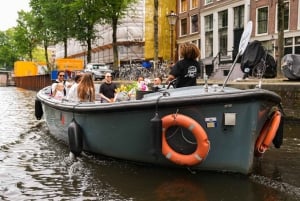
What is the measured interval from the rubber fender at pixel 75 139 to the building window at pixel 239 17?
23.9 metres

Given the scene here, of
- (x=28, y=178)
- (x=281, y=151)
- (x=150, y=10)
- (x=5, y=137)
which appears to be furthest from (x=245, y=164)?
(x=150, y=10)

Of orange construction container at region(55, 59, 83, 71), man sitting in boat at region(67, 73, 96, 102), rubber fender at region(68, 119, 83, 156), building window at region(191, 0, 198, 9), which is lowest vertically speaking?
rubber fender at region(68, 119, 83, 156)

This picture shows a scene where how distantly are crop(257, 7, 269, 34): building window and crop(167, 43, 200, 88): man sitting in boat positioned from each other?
21351 millimetres

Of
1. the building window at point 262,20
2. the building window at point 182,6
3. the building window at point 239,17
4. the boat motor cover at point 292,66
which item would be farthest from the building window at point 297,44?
the building window at point 182,6

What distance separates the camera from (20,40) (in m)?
51.5

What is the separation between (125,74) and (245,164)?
22160 millimetres

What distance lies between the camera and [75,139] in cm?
729

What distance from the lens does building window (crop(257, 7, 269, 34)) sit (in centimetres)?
2692

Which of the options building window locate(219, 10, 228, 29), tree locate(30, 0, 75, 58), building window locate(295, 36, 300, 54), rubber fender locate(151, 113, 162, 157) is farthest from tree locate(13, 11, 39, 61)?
rubber fender locate(151, 113, 162, 157)

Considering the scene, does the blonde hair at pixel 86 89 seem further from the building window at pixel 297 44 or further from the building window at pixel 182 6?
the building window at pixel 182 6

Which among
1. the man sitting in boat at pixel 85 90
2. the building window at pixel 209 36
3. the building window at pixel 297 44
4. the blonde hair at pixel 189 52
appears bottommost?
the man sitting in boat at pixel 85 90

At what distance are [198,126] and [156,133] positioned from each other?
0.55 meters

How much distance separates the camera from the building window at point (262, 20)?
26.9 m

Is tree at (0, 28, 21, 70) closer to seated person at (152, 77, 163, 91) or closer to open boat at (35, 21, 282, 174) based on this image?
seated person at (152, 77, 163, 91)
